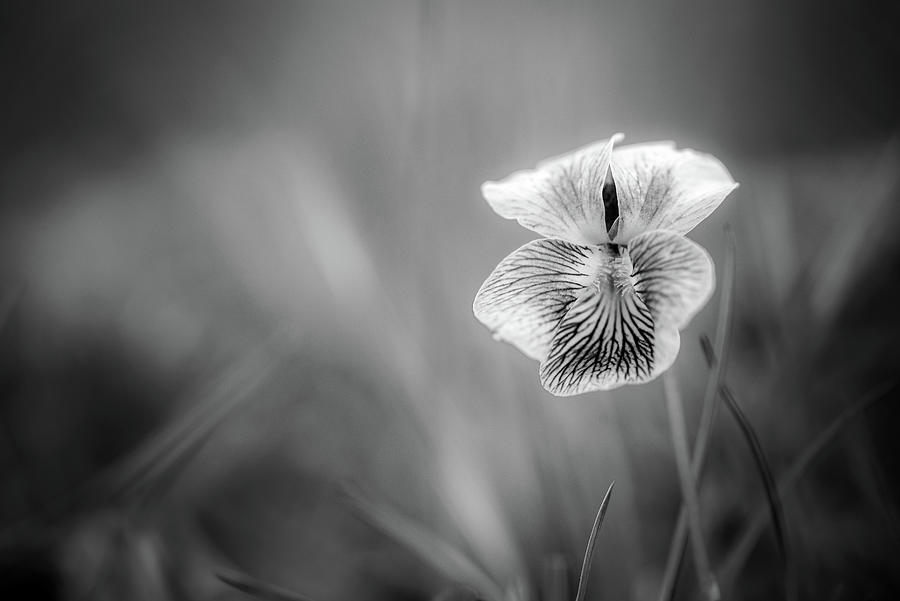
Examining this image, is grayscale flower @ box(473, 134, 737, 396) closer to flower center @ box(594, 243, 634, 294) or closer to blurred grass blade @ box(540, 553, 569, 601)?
flower center @ box(594, 243, 634, 294)

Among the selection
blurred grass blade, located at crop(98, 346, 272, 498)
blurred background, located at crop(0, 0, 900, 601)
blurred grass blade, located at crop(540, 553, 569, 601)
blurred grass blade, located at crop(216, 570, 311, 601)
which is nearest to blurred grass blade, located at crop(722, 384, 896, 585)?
blurred background, located at crop(0, 0, 900, 601)

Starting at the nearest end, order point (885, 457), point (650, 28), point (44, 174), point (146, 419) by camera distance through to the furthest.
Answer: point (885, 457) → point (146, 419) → point (650, 28) → point (44, 174)

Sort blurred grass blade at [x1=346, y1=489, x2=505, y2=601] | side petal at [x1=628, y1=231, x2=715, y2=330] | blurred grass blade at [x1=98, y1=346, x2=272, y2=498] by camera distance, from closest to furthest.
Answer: side petal at [x1=628, y1=231, x2=715, y2=330] < blurred grass blade at [x1=346, y1=489, x2=505, y2=601] < blurred grass blade at [x1=98, y1=346, x2=272, y2=498]

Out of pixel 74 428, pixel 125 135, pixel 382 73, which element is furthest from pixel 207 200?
pixel 74 428

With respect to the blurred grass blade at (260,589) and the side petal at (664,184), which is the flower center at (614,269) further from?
the blurred grass blade at (260,589)

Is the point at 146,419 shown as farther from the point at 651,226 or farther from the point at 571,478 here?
the point at 651,226

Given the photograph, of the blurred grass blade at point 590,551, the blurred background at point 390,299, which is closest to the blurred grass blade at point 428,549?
the blurred background at point 390,299

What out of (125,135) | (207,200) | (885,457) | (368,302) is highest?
(125,135)
